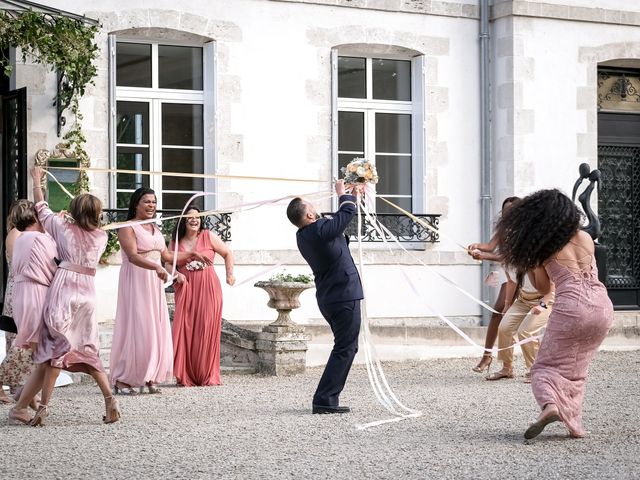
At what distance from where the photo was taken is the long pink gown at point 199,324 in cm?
Result: 1039

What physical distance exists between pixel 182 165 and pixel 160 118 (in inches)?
21.7

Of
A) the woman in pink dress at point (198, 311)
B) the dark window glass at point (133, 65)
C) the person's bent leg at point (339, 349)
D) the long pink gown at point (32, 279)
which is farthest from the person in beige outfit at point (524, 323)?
the dark window glass at point (133, 65)

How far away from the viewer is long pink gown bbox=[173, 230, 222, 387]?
1039 cm

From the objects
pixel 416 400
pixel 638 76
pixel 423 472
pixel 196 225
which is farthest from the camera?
pixel 638 76

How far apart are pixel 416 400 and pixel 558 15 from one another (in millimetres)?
6538

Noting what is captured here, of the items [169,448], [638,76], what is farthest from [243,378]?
[638,76]

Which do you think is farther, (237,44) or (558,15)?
(558,15)

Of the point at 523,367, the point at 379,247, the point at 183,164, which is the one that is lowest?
the point at 523,367

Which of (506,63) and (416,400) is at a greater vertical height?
(506,63)

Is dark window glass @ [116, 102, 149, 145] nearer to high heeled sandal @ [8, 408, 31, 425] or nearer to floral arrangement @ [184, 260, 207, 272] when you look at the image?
floral arrangement @ [184, 260, 207, 272]

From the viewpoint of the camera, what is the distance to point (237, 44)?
1306cm

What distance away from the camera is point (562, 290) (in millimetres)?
7066

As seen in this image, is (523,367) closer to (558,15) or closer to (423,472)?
(558,15)

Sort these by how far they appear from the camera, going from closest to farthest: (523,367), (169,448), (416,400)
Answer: (169,448)
(416,400)
(523,367)
